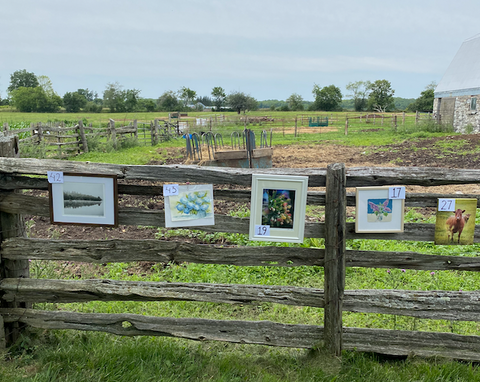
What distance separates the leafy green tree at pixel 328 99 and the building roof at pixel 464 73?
5052cm

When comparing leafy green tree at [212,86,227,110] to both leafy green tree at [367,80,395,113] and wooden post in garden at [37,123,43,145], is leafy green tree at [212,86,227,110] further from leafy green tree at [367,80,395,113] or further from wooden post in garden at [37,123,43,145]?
wooden post in garden at [37,123,43,145]

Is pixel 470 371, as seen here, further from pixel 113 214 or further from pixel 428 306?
pixel 113 214

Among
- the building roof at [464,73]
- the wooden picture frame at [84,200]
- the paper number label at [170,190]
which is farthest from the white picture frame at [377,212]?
the building roof at [464,73]

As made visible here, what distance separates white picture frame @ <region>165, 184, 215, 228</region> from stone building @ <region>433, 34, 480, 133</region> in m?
26.7

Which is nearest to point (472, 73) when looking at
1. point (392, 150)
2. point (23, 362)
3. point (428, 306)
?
point (392, 150)

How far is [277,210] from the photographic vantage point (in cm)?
288

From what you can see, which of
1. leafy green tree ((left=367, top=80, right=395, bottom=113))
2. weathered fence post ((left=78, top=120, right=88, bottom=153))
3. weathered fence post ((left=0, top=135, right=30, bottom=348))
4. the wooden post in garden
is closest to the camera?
weathered fence post ((left=0, top=135, right=30, bottom=348))

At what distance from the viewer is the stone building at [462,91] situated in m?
25.7

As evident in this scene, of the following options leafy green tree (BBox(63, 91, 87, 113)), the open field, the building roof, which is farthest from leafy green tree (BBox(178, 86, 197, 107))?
the open field

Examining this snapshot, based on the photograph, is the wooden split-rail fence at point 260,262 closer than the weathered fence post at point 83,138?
Yes

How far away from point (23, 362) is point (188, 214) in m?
1.71

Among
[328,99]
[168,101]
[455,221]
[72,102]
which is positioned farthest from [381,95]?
[455,221]

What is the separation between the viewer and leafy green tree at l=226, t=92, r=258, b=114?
3078 inches

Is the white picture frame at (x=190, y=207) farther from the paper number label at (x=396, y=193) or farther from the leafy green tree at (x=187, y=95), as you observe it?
the leafy green tree at (x=187, y=95)
